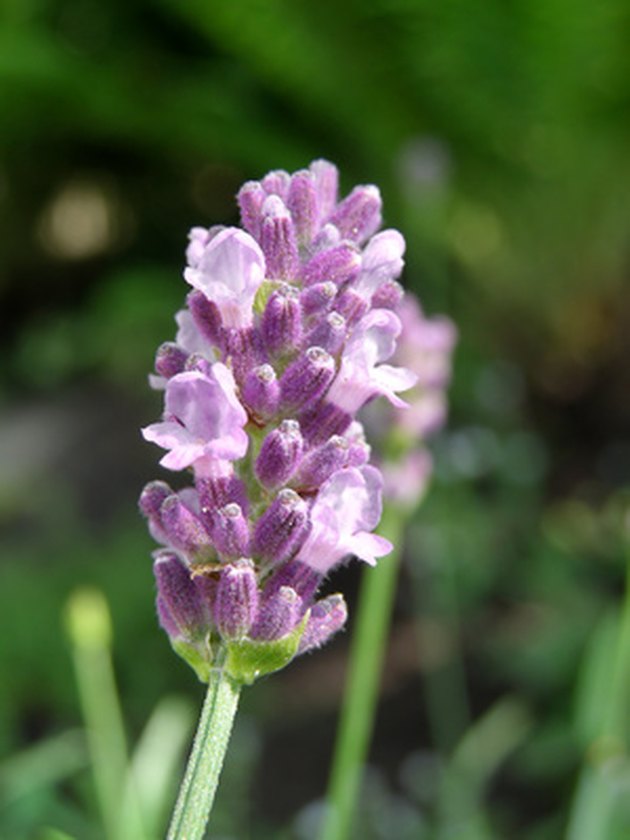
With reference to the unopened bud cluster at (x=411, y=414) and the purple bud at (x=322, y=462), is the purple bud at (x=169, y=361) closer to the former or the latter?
the purple bud at (x=322, y=462)

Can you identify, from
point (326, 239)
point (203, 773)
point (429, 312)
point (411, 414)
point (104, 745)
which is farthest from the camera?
point (429, 312)

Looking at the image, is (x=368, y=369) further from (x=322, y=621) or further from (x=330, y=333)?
(x=322, y=621)

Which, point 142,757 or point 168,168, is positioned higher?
point 168,168

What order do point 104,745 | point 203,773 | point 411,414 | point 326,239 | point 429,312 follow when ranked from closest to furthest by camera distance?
1. point 203,773
2. point 326,239
3. point 411,414
4. point 104,745
5. point 429,312

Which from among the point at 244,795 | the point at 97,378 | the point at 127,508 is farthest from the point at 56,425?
the point at 244,795

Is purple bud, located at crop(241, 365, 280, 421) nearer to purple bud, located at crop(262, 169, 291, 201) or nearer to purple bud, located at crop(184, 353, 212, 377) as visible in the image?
purple bud, located at crop(184, 353, 212, 377)

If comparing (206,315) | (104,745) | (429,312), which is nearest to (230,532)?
(206,315)

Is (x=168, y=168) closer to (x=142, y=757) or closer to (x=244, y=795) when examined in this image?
(x=244, y=795)

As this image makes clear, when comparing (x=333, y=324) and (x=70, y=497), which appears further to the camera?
(x=70, y=497)
